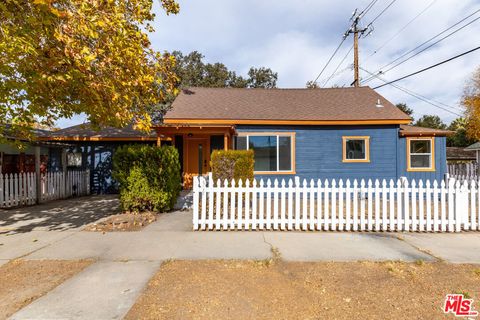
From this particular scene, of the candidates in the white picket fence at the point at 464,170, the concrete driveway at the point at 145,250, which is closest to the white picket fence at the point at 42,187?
the concrete driveway at the point at 145,250

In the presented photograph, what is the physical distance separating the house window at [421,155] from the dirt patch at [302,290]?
8883mm

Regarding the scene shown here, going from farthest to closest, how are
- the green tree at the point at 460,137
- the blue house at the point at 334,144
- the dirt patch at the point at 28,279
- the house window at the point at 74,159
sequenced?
the green tree at the point at 460,137 < the house window at the point at 74,159 < the blue house at the point at 334,144 < the dirt patch at the point at 28,279

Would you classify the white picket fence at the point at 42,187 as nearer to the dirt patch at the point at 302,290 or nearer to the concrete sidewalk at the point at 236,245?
the concrete sidewalk at the point at 236,245

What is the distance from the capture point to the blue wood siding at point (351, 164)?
11758mm

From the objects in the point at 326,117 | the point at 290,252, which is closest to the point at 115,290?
the point at 290,252

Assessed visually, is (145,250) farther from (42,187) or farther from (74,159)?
(74,159)

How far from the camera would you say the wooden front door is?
12.8 m

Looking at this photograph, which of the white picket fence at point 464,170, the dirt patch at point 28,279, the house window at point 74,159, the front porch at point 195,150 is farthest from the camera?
the white picket fence at point 464,170

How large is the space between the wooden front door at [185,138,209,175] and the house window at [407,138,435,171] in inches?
363

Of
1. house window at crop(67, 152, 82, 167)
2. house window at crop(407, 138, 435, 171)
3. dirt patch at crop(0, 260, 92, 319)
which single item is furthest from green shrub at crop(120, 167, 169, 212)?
house window at crop(407, 138, 435, 171)

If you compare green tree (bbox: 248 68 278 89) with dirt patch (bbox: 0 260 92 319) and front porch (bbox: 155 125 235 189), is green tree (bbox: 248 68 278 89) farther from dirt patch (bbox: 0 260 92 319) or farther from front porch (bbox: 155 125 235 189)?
dirt patch (bbox: 0 260 92 319)

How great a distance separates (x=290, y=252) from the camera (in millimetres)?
4707

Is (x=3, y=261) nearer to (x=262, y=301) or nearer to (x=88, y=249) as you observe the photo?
(x=88, y=249)

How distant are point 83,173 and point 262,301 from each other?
1255cm
